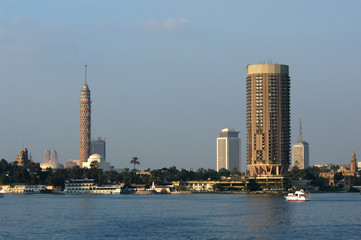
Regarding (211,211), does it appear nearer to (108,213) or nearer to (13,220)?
(108,213)

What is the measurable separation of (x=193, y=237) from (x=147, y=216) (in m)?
41.2

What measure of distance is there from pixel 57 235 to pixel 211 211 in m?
57.4

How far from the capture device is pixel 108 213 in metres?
152

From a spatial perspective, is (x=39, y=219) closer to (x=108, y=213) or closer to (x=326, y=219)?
(x=108, y=213)

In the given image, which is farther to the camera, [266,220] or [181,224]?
[266,220]

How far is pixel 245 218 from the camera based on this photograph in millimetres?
137000

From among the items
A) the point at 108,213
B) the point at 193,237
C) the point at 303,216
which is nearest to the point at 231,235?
the point at 193,237

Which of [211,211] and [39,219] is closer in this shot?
[39,219]

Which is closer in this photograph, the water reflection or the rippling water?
the rippling water

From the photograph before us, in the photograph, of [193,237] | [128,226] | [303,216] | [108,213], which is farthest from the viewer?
[108,213]

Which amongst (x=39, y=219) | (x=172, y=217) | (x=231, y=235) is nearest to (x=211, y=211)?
(x=172, y=217)

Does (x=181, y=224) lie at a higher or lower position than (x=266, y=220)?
lower

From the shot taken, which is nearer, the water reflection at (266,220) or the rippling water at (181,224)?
the rippling water at (181,224)

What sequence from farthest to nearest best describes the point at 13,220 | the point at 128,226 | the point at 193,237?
the point at 13,220 < the point at 128,226 < the point at 193,237
